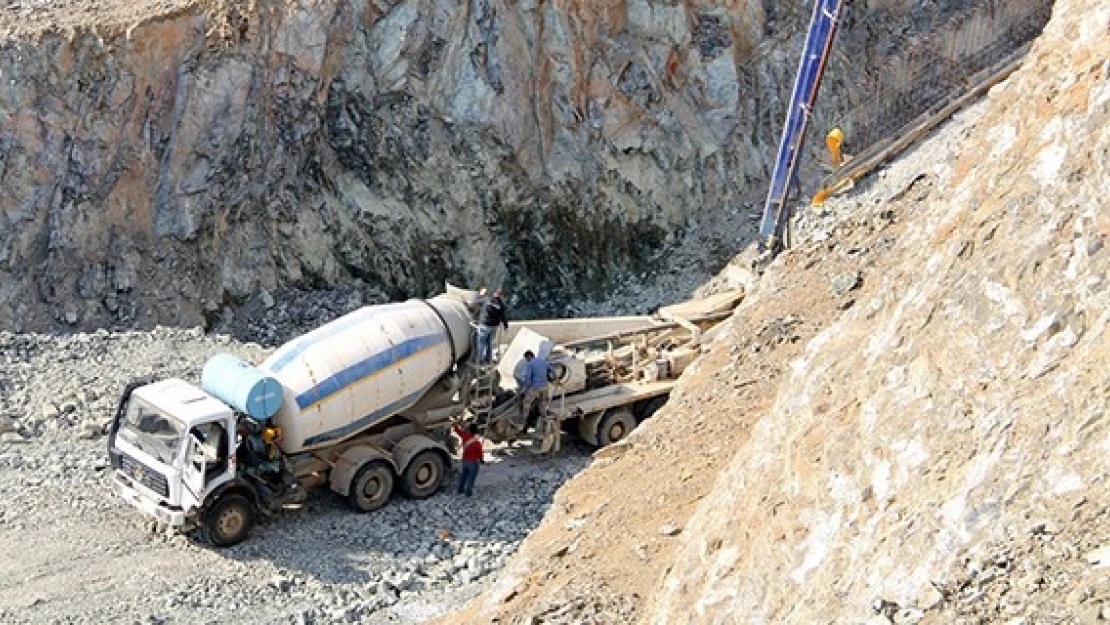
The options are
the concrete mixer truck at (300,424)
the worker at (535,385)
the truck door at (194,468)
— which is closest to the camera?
the truck door at (194,468)

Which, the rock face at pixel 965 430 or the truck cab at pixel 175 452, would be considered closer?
the rock face at pixel 965 430

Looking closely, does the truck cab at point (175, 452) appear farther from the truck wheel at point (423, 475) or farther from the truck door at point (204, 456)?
the truck wheel at point (423, 475)

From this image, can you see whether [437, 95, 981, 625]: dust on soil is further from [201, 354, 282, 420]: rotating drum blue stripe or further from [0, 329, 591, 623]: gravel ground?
[201, 354, 282, 420]: rotating drum blue stripe

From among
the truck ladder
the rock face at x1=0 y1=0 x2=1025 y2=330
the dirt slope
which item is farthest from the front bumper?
the rock face at x1=0 y1=0 x2=1025 y2=330

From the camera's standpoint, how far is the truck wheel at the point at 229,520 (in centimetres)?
1321

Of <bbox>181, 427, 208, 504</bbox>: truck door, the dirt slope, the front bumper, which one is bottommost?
the front bumper

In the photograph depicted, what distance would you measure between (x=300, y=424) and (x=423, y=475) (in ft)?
5.43

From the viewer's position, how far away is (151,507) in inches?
519

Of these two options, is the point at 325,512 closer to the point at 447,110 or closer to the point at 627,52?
the point at 447,110

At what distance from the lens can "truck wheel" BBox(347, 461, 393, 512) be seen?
14.2 metres

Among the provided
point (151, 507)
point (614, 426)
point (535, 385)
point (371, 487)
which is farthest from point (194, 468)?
point (614, 426)

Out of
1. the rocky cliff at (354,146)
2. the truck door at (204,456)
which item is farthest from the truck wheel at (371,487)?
the rocky cliff at (354,146)

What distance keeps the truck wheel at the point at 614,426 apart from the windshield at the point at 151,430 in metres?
4.84

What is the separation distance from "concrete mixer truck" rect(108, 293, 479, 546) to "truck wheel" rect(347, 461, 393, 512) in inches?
0.5
